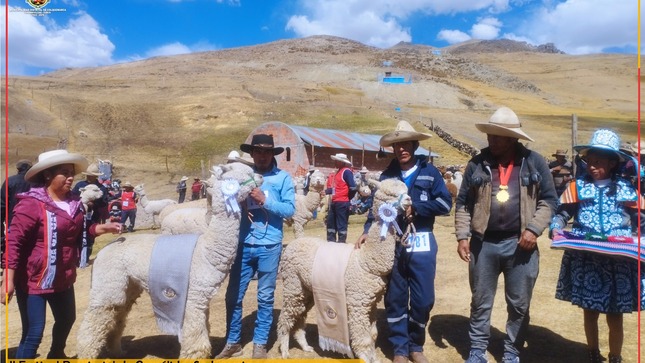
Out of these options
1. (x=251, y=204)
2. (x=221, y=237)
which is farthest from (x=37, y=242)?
(x=251, y=204)

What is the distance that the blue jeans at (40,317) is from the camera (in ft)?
11.1

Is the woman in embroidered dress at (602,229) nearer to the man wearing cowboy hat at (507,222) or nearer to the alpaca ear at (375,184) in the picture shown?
the man wearing cowboy hat at (507,222)

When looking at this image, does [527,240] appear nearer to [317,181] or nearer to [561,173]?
[317,181]

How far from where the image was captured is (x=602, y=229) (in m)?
3.43

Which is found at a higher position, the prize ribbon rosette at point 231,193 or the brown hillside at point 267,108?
the brown hillside at point 267,108

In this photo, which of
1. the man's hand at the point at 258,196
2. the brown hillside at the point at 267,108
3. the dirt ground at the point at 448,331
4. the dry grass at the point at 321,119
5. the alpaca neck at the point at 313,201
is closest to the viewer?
the man's hand at the point at 258,196

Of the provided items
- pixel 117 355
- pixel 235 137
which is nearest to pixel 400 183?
pixel 117 355

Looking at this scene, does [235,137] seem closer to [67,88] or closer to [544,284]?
[544,284]

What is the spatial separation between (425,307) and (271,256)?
1.37 m

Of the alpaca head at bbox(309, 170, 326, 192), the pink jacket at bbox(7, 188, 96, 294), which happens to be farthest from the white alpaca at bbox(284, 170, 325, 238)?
the pink jacket at bbox(7, 188, 96, 294)

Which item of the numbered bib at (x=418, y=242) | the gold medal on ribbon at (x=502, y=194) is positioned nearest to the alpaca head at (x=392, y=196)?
the numbered bib at (x=418, y=242)

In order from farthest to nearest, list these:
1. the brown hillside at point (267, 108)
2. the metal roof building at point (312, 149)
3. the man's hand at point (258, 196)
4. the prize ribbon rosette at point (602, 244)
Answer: the brown hillside at point (267, 108) < the metal roof building at point (312, 149) < the man's hand at point (258, 196) < the prize ribbon rosette at point (602, 244)

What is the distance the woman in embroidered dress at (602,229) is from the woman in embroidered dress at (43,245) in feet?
12.3

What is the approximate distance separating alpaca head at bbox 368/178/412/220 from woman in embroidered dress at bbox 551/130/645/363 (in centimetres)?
119
